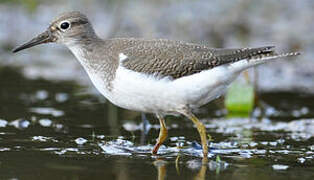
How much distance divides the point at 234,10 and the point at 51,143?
25.6 ft

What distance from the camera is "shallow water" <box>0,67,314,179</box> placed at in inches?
257

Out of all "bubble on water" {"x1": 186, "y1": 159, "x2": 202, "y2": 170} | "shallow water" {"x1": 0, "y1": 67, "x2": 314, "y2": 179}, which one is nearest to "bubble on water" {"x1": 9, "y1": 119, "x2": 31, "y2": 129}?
"shallow water" {"x1": 0, "y1": 67, "x2": 314, "y2": 179}

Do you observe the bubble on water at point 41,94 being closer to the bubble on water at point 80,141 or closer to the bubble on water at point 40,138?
the bubble on water at point 40,138

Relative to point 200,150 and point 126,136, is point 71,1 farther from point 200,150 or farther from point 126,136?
point 200,150

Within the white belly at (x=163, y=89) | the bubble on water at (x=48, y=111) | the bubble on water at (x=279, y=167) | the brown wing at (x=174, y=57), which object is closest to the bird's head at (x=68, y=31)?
the brown wing at (x=174, y=57)

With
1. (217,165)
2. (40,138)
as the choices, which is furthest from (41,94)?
(217,165)

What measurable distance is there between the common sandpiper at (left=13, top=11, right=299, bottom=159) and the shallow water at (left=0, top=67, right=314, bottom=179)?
20.3 inches

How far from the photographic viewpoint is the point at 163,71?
24.2 feet

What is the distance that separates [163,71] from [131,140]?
4.24 ft

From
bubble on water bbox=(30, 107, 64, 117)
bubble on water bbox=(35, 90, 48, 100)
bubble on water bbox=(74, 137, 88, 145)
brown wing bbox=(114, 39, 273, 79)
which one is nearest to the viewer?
brown wing bbox=(114, 39, 273, 79)

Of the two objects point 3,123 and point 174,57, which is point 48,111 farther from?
point 174,57

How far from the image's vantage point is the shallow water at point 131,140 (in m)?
6.53

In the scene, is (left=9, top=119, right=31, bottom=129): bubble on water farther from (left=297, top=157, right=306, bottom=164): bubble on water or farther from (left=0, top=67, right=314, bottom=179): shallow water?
(left=297, top=157, right=306, bottom=164): bubble on water

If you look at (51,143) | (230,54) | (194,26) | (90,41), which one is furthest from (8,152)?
(194,26)
